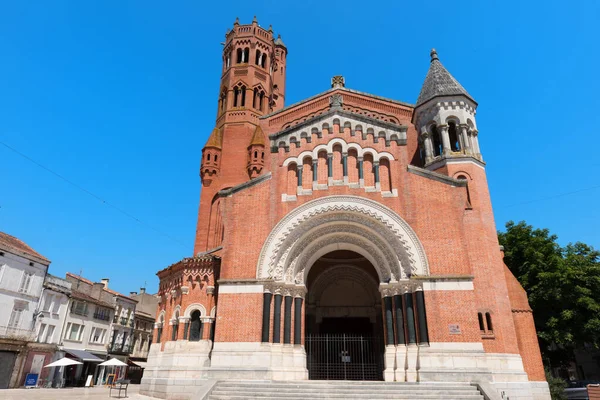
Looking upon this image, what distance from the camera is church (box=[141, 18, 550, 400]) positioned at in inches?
622

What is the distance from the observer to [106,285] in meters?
47.3

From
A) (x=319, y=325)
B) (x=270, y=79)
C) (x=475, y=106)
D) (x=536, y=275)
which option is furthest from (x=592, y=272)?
(x=270, y=79)

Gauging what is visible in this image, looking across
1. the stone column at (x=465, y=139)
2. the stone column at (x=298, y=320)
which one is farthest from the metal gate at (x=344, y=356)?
the stone column at (x=465, y=139)

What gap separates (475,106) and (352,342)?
47.2ft

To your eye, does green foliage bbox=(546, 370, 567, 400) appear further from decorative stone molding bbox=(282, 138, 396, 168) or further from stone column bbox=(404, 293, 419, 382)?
decorative stone molding bbox=(282, 138, 396, 168)

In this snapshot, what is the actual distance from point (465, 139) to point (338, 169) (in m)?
7.18

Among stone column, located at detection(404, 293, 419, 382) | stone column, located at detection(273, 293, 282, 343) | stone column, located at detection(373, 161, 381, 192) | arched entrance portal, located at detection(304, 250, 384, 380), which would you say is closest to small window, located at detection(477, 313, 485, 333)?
stone column, located at detection(404, 293, 419, 382)

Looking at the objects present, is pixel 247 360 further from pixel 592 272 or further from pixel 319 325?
pixel 592 272

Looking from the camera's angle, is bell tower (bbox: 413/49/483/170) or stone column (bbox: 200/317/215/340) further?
bell tower (bbox: 413/49/483/170)

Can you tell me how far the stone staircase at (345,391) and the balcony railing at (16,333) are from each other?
74.0ft

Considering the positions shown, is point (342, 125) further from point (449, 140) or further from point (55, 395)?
point (55, 395)

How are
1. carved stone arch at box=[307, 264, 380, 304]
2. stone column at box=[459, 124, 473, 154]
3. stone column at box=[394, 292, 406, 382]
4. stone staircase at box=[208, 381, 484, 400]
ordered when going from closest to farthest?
1. stone staircase at box=[208, 381, 484, 400]
2. stone column at box=[394, 292, 406, 382]
3. stone column at box=[459, 124, 473, 154]
4. carved stone arch at box=[307, 264, 380, 304]

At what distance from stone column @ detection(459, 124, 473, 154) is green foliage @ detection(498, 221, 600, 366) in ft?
33.9

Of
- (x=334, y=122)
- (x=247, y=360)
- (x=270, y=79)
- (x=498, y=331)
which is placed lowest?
(x=247, y=360)
